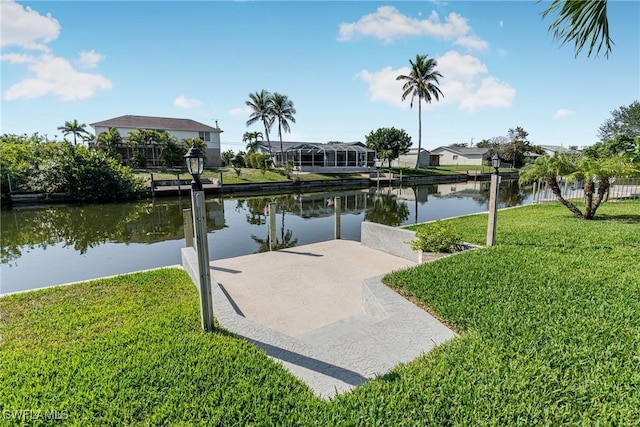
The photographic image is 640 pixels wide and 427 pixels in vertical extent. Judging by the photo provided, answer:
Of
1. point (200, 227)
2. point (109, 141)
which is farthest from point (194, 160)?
point (109, 141)

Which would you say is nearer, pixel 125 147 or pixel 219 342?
pixel 219 342

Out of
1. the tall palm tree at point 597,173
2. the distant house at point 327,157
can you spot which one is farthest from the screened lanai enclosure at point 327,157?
the tall palm tree at point 597,173

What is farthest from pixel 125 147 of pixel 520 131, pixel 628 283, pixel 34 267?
pixel 520 131

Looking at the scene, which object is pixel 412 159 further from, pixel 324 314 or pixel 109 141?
pixel 324 314

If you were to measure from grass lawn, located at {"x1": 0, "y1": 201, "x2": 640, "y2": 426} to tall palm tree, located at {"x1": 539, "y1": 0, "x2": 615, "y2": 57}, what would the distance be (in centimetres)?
228

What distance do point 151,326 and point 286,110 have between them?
3743 centimetres

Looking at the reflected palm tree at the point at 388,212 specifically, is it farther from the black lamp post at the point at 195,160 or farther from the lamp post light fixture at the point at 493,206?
the black lamp post at the point at 195,160

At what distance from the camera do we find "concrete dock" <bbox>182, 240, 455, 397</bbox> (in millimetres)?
2844

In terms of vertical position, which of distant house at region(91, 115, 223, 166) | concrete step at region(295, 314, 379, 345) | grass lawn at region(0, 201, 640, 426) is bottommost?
concrete step at region(295, 314, 379, 345)

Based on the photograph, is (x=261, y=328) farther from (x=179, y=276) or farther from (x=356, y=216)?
(x=356, y=216)

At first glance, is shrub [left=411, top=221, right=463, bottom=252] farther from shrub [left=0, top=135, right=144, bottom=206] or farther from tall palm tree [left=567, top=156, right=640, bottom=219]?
shrub [left=0, top=135, right=144, bottom=206]

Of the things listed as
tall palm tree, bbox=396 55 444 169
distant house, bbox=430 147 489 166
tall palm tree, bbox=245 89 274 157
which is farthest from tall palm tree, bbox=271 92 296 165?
distant house, bbox=430 147 489 166

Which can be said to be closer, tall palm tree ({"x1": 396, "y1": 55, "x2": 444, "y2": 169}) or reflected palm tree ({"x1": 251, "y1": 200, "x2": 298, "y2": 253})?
reflected palm tree ({"x1": 251, "y1": 200, "x2": 298, "y2": 253})

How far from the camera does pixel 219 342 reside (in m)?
3.04
